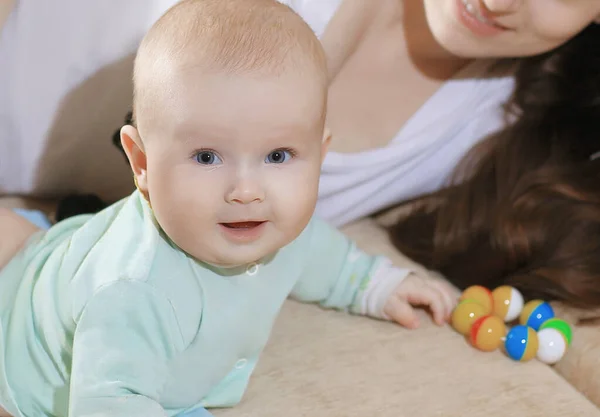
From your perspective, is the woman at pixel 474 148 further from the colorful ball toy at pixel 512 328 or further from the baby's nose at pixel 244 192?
the baby's nose at pixel 244 192

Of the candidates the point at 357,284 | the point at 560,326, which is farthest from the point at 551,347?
the point at 357,284

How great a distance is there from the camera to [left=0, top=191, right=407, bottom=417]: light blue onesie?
747 mm

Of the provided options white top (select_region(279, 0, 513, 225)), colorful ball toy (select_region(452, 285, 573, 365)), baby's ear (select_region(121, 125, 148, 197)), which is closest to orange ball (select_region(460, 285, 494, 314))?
colorful ball toy (select_region(452, 285, 573, 365))

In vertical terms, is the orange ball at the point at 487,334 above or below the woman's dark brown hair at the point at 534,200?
below

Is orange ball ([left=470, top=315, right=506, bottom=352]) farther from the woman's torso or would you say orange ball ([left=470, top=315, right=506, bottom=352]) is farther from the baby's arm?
the woman's torso

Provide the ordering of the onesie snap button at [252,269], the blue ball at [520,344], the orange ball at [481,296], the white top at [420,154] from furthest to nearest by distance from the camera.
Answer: the white top at [420,154] → the orange ball at [481,296] → the blue ball at [520,344] → the onesie snap button at [252,269]

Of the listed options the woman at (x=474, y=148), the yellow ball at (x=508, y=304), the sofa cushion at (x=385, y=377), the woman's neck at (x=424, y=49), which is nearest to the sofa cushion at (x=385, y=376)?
the sofa cushion at (x=385, y=377)

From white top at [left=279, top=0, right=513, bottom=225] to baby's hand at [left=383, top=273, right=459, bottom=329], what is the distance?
21cm

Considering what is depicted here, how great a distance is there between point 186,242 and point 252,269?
116 millimetres

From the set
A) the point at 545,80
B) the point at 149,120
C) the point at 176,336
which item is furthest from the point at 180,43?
the point at 545,80

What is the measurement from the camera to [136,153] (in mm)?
765

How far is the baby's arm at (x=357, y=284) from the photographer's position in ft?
3.38

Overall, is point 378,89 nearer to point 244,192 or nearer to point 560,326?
point 560,326

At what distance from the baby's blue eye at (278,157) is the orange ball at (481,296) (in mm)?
489
